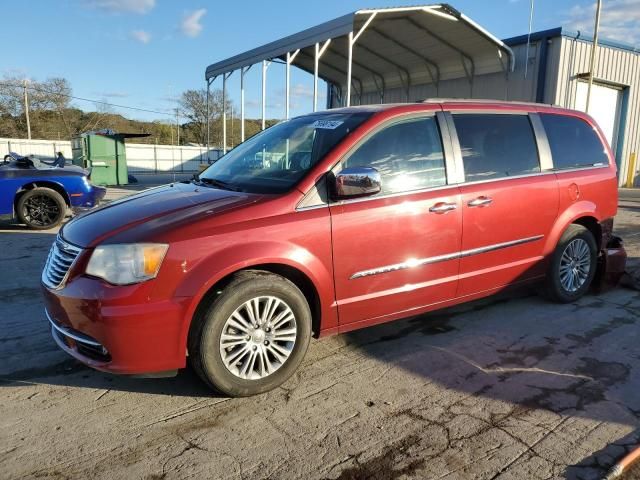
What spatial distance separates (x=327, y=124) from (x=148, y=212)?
1.52m

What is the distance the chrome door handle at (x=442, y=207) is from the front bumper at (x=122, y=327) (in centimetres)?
189

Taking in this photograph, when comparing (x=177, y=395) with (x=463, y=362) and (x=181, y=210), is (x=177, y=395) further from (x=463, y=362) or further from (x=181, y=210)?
(x=463, y=362)

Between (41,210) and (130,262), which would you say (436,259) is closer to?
(130,262)

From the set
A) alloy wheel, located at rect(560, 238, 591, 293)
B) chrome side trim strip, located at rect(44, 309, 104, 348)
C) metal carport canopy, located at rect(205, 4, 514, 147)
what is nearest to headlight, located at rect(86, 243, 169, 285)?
chrome side trim strip, located at rect(44, 309, 104, 348)

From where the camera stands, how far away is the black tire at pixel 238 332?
9.35 ft

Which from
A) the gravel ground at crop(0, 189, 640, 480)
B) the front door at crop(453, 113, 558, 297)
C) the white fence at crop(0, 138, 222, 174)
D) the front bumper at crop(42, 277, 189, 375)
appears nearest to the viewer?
the gravel ground at crop(0, 189, 640, 480)

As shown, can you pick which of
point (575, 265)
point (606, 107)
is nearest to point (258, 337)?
point (575, 265)

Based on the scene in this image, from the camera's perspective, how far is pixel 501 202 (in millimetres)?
4016

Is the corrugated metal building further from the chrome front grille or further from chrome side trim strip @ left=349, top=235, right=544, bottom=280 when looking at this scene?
the chrome front grille

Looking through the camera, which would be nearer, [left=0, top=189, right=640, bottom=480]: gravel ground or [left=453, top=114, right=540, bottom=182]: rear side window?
[left=0, top=189, right=640, bottom=480]: gravel ground

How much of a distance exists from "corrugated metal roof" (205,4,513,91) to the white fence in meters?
13.3

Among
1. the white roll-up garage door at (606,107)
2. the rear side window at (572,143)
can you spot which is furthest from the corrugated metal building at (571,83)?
the rear side window at (572,143)

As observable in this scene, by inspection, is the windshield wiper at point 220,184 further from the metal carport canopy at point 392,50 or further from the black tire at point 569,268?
the metal carport canopy at point 392,50

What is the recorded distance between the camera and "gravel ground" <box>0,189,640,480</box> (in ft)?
7.98
